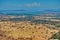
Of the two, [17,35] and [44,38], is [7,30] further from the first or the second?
[44,38]

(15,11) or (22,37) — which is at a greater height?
(22,37)

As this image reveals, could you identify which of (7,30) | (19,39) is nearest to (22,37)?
(19,39)

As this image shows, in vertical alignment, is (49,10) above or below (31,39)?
below

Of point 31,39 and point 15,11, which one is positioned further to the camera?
point 15,11

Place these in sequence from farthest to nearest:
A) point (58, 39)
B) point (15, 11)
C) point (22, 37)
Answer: point (15, 11) → point (22, 37) → point (58, 39)

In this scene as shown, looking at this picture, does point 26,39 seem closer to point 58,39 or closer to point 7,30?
point 58,39

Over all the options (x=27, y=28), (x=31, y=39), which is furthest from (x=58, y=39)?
(x=27, y=28)

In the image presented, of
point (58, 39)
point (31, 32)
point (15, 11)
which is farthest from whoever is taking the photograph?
point (15, 11)

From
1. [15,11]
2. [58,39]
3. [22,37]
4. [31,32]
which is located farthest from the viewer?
[15,11]

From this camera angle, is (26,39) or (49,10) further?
(49,10)
